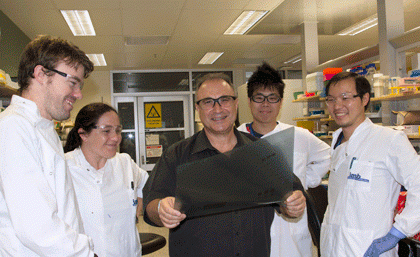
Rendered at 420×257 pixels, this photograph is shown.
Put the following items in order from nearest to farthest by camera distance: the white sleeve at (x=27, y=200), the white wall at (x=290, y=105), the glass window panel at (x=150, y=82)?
the white sleeve at (x=27, y=200) → the white wall at (x=290, y=105) → the glass window panel at (x=150, y=82)

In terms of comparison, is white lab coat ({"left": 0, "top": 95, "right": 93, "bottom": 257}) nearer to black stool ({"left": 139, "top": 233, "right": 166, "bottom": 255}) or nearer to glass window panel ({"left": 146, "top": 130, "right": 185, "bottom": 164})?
black stool ({"left": 139, "top": 233, "right": 166, "bottom": 255})

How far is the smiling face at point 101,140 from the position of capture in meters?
1.86

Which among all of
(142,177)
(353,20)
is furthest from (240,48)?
(142,177)

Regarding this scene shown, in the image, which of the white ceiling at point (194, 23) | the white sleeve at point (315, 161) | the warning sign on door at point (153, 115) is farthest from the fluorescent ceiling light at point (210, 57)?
the white sleeve at point (315, 161)

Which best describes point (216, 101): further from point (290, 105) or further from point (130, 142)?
point (130, 142)

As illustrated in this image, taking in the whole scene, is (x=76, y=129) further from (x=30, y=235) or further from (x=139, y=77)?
(x=139, y=77)

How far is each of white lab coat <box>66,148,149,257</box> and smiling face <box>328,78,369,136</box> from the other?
1308 mm

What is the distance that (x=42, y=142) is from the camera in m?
1.18

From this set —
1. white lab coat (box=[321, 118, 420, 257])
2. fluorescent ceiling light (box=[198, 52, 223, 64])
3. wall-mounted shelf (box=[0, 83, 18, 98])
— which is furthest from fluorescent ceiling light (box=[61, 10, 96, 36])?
white lab coat (box=[321, 118, 420, 257])

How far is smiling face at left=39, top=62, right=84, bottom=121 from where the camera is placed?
49.0 inches

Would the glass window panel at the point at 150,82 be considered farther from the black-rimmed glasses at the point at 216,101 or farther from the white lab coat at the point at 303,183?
the black-rimmed glasses at the point at 216,101

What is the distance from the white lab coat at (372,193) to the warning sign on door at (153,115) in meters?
6.48

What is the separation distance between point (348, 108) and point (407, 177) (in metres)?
0.51

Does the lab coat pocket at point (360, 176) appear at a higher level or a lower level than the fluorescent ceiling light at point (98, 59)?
lower
